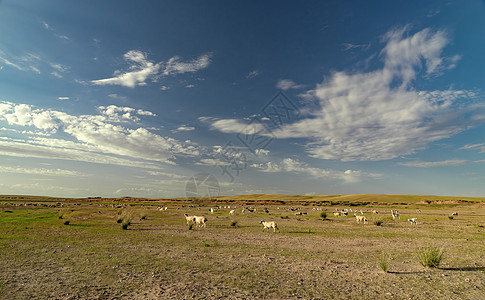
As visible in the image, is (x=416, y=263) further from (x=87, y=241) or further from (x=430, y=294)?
(x=87, y=241)

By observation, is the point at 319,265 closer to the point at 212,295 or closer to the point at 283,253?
the point at 283,253

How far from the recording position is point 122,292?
23.4 feet

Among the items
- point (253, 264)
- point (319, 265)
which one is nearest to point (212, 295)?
point (253, 264)

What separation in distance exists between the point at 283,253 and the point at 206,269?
4.77 meters

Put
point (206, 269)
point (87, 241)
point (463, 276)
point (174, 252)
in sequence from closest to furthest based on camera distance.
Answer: point (463, 276) → point (206, 269) → point (174, 252) → point (87, 241)

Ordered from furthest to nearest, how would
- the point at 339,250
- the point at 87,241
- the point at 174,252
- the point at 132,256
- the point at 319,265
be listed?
the point at 87,241
the point at 339,250
the point at 174,252
the point at 132,256
the point at 319,265

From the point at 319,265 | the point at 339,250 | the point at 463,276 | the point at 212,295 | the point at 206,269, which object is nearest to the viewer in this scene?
the point at 212,295

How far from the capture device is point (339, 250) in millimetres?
13633

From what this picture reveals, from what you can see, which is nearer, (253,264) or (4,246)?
(253,264)

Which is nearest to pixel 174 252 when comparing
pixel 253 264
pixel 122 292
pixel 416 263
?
pixel 253 264

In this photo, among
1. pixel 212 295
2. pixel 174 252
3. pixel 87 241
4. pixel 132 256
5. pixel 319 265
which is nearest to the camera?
pixel 212 295

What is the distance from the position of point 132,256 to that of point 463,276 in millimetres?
13370

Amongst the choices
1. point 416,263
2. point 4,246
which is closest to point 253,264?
point 416,263

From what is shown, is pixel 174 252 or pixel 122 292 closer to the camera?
pixel 122 292
